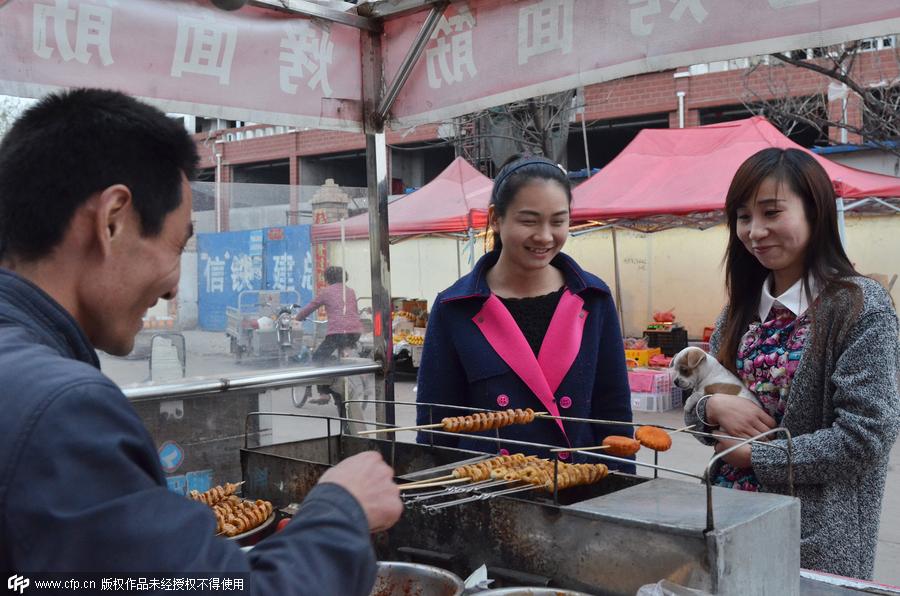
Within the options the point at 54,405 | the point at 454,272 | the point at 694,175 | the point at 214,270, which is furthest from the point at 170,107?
the point at 454,272

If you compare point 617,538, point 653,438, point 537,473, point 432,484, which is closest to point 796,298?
point 653,438

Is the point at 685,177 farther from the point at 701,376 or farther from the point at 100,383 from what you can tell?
the point at 100,383

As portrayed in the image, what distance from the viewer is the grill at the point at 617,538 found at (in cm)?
151

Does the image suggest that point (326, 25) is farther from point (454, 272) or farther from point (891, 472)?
point (454, 272)

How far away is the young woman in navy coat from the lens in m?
2.70

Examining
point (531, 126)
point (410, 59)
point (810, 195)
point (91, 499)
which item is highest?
point (531, 126)

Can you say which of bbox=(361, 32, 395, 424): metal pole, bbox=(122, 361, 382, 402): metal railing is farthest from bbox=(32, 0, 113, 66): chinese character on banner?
bbox=(122, 361, 382, 402): metal railing

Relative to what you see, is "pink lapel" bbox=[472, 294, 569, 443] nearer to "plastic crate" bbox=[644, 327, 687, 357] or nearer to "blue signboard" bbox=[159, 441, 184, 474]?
"blue signboard" bbox=[159, 441, 184, 474]

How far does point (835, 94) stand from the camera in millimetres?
11195

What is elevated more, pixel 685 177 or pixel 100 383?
pixel 685 177

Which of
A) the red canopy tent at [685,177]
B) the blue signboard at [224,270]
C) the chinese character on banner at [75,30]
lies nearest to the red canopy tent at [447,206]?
the red canopy tent at [685,177]

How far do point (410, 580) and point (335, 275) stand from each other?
3.53 metres

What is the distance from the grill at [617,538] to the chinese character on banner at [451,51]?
2.28 meters

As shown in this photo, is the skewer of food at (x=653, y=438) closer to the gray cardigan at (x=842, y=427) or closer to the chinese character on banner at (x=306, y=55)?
the gray cardigan at (x=842, y=427)
